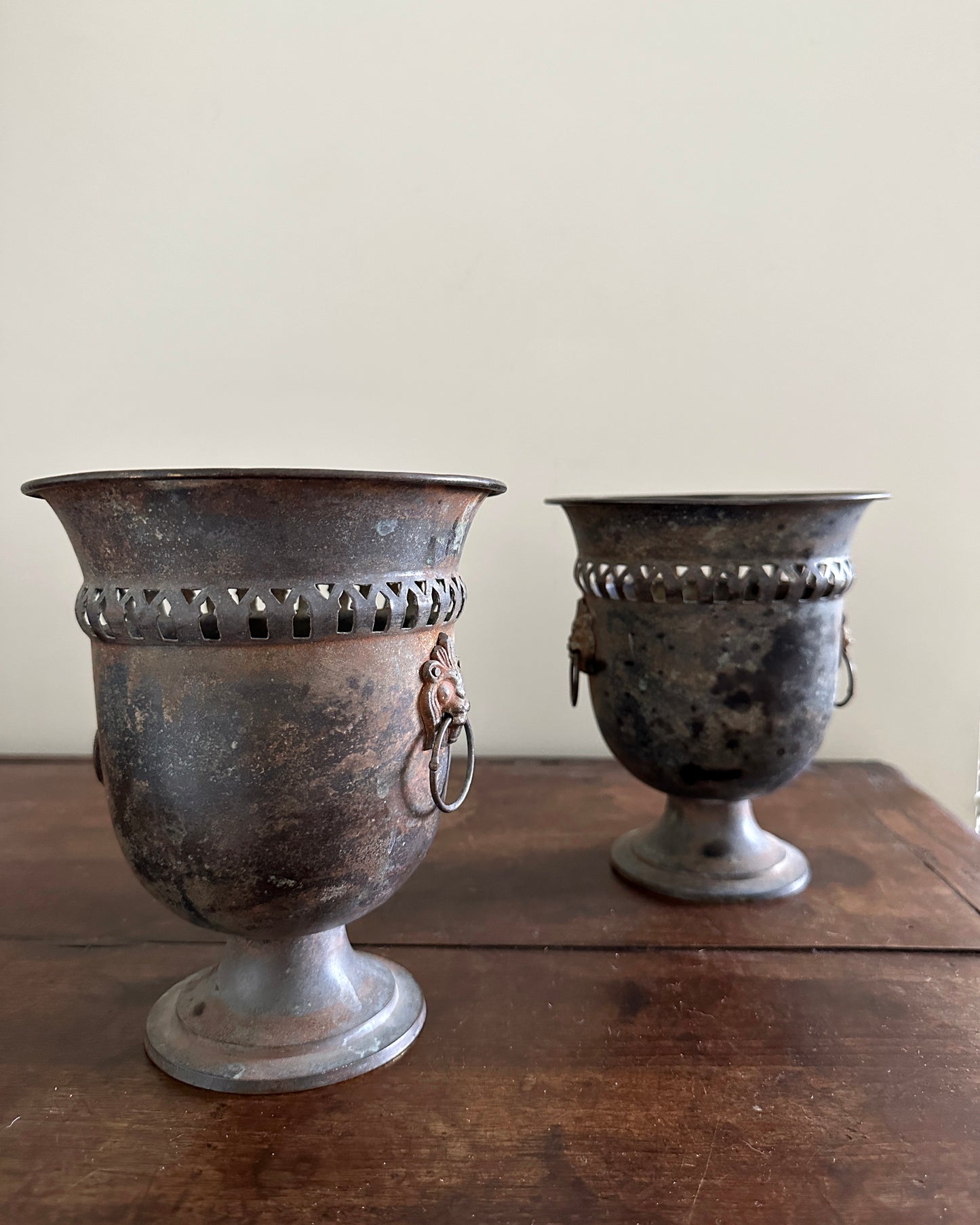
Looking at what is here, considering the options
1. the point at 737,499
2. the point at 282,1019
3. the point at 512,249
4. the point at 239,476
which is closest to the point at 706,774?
the point at 737,499

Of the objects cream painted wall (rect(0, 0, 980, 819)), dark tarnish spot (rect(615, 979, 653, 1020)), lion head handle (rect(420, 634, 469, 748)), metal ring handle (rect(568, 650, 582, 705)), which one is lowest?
dark tarnish spot (rect(615, 979, 653, 1020))

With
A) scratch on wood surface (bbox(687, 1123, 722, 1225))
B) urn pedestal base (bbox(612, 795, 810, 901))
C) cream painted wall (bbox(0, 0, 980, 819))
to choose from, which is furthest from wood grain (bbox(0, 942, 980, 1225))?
cream painted wall (bbox(0, 0, 980, 819))

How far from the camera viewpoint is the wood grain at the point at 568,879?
1.09 metres

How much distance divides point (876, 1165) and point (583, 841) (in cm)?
68

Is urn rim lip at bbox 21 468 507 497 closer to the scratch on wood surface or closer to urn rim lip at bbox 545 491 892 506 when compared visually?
urn rim lip at bbox 545 491 892 506

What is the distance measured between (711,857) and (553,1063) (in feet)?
1.55

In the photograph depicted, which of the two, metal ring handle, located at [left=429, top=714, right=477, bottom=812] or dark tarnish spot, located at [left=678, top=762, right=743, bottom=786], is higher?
metal ring handle, located at [left=429, top=714, right=477, bottom=812]

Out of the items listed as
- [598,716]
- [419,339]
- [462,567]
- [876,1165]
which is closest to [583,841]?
[598,716]

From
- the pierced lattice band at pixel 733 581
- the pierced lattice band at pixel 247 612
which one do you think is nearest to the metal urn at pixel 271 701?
the pierced lattice band at pixel 247 612

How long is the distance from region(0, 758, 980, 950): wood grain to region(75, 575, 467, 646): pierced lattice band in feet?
1.61

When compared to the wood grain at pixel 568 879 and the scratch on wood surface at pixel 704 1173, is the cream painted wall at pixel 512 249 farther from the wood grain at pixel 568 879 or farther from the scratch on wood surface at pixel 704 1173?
the scratch on wood surface at pixel 704 1173

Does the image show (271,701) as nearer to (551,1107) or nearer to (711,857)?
(551,1107)

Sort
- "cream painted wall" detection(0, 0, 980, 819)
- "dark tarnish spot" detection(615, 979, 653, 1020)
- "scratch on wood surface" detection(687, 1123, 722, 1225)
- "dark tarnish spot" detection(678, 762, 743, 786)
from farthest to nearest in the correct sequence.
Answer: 1. "cream painted wall" detection(0, 0, 980, 819)
2. "dark tarnish spot" detection(678, 762, 743, 786)
3. "dark tarnish spot" detection(615, 979, 653, 1020)
4. "scratch on wood surface" detection(687, 1123, 722, 1225)

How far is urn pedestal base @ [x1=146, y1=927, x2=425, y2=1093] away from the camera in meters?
0.83
